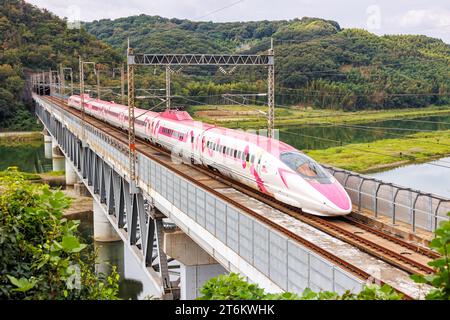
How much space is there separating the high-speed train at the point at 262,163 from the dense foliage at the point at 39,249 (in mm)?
11339

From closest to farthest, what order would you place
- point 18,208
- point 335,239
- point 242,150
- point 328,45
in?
1. point 18,208
2. point 335,239
3. point 242,150
4. point 328,45

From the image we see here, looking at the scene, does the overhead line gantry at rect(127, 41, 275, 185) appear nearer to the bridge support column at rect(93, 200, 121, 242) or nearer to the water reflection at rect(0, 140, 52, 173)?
the bridge support column at rect(93, 200, 121, 242)

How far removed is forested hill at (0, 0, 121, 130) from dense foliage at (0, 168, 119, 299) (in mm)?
118762

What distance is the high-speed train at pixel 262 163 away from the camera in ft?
65.8

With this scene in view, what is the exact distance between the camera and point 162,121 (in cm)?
3888

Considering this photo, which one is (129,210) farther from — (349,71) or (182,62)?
(349,71)

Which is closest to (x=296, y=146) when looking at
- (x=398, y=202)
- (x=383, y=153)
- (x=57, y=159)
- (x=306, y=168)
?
(x=383, y=153)

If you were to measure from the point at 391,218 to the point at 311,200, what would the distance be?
282 cm

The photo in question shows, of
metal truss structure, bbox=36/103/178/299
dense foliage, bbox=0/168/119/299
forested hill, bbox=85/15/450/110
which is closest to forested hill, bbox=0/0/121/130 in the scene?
forested hill, bbox=85/15/450/110

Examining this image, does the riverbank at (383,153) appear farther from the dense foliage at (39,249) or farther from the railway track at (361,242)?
the dense foliage at (39,249)

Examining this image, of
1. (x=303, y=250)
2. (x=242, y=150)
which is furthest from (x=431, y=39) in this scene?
(x=303, y=250)

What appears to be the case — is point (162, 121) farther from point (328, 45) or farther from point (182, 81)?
point (182, 81)

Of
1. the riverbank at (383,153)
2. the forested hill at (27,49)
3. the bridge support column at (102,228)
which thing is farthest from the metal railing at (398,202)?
the forested hill at (27,49)

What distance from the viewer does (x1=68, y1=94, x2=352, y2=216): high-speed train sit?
2005cm
